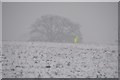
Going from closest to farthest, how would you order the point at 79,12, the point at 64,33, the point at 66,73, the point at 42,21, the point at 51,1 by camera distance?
the point at 66,73
the point at 64,33
the point at 42,21
the point at 79,12
the point at 51,1

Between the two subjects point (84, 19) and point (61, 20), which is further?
point (84, 19)

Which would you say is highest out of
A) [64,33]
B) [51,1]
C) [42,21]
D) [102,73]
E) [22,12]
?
[51,1]

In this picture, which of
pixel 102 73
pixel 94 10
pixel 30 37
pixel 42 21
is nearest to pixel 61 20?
pixel 42 21

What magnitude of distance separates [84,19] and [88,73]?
22135 mm

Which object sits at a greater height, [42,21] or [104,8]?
[104,8]

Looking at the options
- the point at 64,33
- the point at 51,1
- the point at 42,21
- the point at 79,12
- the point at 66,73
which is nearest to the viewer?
the point at 66,73

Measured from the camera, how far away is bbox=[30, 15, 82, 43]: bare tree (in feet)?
66.0

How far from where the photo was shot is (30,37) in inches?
842

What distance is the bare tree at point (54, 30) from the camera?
20125 millimetres

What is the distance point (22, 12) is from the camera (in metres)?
26.3

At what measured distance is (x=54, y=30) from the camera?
20.4 metres

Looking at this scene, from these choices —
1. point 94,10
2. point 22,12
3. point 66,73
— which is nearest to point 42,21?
point 22,12

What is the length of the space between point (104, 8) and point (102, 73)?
20620 mm

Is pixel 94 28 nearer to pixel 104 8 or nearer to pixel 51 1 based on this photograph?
pixel 104 8
